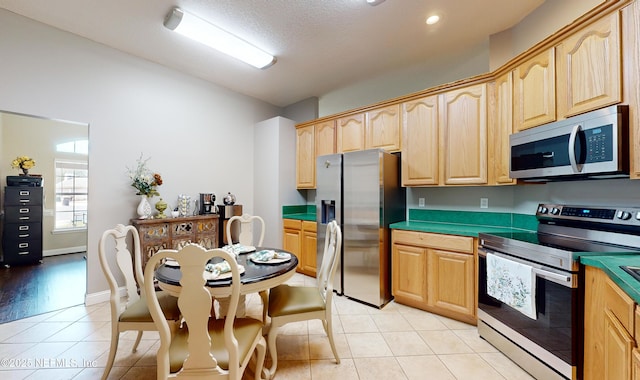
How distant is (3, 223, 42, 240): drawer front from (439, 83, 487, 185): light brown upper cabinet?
20.5 feet

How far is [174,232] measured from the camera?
313cm

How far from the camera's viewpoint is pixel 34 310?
2.58 metres

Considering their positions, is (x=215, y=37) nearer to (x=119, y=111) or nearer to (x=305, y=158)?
(x=119, y=111)

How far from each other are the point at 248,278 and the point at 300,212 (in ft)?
9.39

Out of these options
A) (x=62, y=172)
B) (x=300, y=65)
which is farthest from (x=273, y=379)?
(x=62, y=172)

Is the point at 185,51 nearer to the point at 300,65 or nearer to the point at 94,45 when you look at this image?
the point at 94,45

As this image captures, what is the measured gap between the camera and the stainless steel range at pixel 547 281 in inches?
56.9

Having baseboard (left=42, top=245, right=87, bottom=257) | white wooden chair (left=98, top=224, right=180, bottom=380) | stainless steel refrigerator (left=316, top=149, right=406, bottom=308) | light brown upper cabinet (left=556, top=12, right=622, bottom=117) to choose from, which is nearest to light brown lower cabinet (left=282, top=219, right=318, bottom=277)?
stainless steel refrigerator (left=316, top=149, right=406, bottom=308)

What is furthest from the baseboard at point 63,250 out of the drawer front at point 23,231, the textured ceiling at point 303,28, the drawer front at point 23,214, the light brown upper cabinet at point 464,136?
the light brown upper cabinet at point 464,136

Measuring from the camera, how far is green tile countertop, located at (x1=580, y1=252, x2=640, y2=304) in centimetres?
95

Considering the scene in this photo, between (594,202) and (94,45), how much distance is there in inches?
194

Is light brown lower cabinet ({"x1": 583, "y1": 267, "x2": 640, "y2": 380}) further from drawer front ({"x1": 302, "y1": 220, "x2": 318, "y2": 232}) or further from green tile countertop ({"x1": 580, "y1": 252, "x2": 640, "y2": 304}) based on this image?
drawer front ({"x1": 302, "y1": 220, "x2": 318, "y2": 232})

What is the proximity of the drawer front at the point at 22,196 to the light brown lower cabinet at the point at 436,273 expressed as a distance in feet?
18.9

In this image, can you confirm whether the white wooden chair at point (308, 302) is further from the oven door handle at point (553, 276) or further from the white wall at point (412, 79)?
the white wall at point (412, 79)
